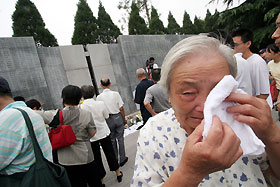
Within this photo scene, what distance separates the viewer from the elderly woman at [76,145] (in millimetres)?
2463

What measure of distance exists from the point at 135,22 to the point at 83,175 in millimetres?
16203

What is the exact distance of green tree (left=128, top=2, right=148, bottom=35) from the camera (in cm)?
1638

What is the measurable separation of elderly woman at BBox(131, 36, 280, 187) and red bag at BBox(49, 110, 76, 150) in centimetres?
163

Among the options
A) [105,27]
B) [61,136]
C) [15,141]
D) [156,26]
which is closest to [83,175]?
[61,136]

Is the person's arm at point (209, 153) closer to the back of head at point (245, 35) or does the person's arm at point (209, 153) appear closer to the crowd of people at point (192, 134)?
the crowd of people at point (192, 134)

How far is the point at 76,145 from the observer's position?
2.49 metres

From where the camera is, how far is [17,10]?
13.1 meters

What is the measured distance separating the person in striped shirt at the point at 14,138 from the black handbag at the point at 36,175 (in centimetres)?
4

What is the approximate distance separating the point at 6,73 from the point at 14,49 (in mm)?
960

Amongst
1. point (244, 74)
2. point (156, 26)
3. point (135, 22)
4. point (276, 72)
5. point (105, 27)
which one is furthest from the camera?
point (105, 27)

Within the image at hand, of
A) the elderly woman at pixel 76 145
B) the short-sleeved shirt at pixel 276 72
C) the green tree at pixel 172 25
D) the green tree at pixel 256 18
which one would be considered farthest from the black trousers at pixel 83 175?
the green tree at pixel 172 25

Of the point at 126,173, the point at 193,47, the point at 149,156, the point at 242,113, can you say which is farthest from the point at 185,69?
the point at 126,173

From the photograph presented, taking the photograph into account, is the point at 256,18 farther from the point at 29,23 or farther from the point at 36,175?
the point at 29,23

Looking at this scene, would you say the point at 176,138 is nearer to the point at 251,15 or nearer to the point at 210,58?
the point at 210,58
